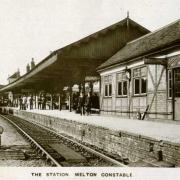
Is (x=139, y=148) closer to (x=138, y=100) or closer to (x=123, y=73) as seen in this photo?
(x=138, y=100)

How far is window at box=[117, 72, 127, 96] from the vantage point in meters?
16.7

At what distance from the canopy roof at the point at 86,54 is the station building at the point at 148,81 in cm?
72

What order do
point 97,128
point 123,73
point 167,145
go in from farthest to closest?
point 123,73 < point 97,128 < point 167,145

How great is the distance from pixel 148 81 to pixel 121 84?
3.01 m

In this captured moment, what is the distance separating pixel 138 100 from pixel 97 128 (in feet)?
14.9

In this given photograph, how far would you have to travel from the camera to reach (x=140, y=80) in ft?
49.1

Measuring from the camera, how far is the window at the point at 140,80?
14641 millimetres

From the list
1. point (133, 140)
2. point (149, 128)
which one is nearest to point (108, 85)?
point (149, 128)

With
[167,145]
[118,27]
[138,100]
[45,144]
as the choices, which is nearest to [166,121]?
[138,100]

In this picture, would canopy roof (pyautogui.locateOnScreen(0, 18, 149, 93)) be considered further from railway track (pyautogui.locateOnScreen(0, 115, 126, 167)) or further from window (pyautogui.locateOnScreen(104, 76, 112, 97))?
railway track (pyautogui.locateOnScreen(0, 115, 126, 167))

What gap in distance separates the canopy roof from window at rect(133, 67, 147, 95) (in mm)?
3139

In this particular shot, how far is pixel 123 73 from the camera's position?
16.8 meters

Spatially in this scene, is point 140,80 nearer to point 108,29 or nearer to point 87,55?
point 87,55

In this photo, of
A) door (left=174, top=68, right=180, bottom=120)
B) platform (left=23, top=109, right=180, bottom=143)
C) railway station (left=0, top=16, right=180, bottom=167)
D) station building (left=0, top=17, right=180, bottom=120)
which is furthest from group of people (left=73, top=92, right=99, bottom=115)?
door (left=174, top=68, right=180, bottom=120)
